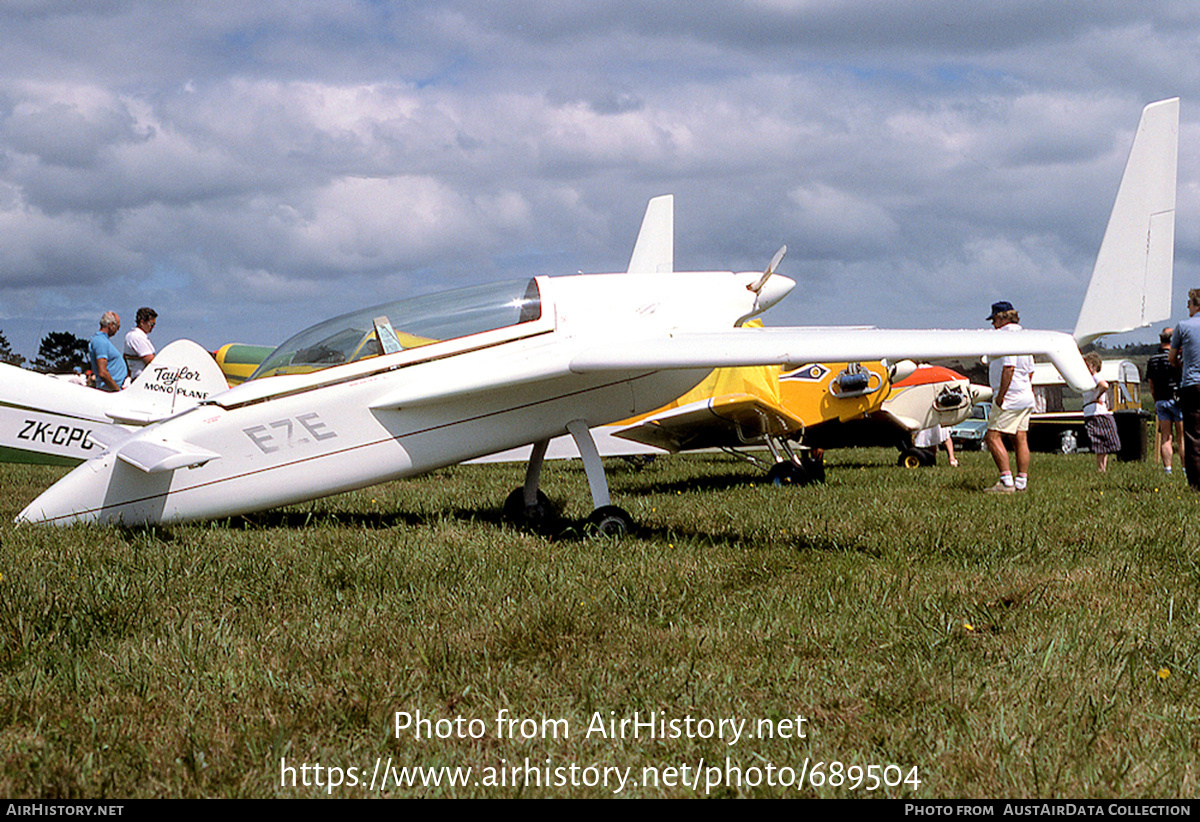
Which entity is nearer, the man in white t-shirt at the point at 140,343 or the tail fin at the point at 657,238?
the man in white t-shirt at the point at 140,343

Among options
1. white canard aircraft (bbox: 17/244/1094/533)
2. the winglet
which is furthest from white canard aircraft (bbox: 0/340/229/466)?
the winglet

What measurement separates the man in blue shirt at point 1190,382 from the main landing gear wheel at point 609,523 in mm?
5695

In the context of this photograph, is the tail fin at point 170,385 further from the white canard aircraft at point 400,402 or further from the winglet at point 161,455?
the winglet at point 161,455

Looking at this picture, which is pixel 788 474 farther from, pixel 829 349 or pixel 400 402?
pixel 400 402

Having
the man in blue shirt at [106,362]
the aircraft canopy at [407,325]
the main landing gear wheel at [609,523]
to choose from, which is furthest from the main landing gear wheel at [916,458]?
the man in blue shirt at [106,362]

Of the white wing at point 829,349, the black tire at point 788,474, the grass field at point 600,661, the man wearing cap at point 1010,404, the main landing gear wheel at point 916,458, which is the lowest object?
the main landing gear wheel at point 916,458

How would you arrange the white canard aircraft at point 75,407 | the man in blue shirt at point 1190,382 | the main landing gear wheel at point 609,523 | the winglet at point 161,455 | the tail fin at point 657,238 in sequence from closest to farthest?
the winglet at point 161,455
the main landing gear wheel at point 609,523
the white canard aircraft at point 75,407
the man in blue shirt at point 1190,382
the tail fin at point 657,238

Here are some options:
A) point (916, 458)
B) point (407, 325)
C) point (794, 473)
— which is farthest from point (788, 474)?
point (407, 325)

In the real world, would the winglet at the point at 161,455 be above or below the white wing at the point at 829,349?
below

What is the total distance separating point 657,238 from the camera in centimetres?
1177

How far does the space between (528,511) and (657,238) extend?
5.86 meters

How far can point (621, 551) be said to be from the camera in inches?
203

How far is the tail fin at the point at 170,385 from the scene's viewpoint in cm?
653

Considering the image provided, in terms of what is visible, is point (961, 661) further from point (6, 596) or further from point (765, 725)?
point (6, 596)
